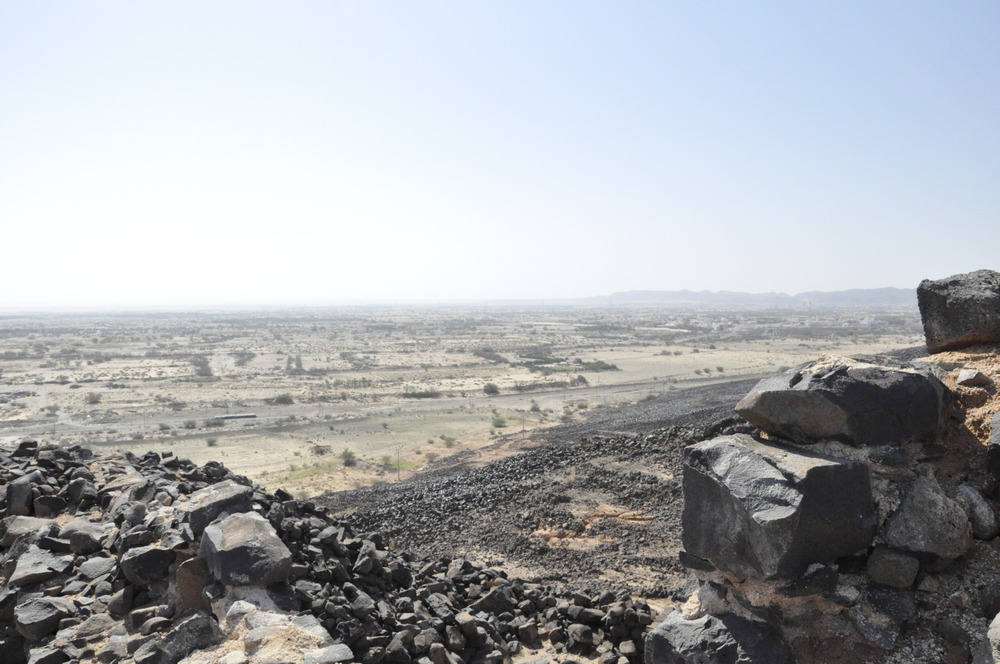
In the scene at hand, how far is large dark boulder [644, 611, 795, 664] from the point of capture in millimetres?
4453

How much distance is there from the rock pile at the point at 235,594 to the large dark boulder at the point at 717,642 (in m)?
2.13

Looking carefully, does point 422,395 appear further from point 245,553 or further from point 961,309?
point 961,309

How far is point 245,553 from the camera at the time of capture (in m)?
6.05

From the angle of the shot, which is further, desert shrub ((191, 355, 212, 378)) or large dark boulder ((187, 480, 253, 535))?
desert shrub ((191, 355, 212, 378))

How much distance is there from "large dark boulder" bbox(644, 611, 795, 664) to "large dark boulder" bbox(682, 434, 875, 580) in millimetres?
399

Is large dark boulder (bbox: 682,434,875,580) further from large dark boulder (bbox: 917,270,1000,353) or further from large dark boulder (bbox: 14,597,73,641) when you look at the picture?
large dark boulder (bbox: 14,597,73,641)

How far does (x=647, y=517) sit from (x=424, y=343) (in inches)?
3309

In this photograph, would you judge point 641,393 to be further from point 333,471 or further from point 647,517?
point 647,517

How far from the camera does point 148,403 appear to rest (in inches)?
1697

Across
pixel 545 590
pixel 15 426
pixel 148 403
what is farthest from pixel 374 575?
pixel 148 403

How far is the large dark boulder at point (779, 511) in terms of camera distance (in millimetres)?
4340

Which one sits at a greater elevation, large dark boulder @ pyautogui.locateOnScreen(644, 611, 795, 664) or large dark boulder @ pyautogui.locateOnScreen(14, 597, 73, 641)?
large dark boulder @ pyautogui.locateOnScreen(644, 611, 795, 664)

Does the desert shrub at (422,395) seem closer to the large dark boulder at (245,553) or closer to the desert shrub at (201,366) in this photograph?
the desert shrub at (201,366)

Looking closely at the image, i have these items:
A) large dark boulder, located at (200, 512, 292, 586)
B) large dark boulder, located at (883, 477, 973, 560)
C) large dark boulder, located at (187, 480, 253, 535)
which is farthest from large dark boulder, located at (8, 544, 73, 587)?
large dark boulder, located at (883, 477, 973, 560)
